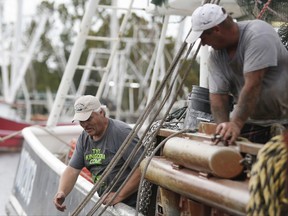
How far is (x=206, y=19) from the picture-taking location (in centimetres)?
389

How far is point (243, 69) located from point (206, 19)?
1.17 feet

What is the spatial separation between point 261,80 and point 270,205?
957mm

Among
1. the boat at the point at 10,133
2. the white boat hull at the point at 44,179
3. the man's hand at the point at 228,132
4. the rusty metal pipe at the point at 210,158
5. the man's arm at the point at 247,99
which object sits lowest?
the boat at the point at 10,133

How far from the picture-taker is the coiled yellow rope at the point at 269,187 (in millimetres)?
3031

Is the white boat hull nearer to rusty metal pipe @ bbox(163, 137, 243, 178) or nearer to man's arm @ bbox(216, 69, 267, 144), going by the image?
rusty metal pipe @ bbox(163, 137, 243, 178)

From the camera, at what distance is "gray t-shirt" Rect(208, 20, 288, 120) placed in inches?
150

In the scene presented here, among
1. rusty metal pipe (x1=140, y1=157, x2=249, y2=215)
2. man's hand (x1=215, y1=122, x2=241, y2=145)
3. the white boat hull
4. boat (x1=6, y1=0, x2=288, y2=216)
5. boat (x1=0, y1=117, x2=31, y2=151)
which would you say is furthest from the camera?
boat (x1=0, y1=117, x2=31, y2=151)

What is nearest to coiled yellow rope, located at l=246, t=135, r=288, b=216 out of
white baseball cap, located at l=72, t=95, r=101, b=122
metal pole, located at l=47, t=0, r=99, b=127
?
white baseball cap, located at l=72, t=95, r=101, b=122

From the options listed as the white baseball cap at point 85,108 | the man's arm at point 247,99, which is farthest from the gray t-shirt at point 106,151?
the man's arm at point 247,99

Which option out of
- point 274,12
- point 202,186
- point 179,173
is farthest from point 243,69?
point 274,12

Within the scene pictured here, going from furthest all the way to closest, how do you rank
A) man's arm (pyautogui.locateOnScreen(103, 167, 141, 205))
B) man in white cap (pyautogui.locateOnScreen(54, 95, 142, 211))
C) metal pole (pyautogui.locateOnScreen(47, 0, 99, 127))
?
metal pole (pyautogui.locateOnScreen(47, 0, 99, 127)) → man in white cap (pyautogui.locateOnScreen(54, 95, 142, 211)) → man's arm (pyautogui.locateOnScreen(103, 167, 141, 205))

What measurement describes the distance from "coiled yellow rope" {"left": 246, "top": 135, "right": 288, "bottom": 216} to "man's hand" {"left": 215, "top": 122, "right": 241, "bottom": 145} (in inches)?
22.2

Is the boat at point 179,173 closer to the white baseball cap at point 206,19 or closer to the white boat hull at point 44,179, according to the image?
the white boat hull at point 44,179

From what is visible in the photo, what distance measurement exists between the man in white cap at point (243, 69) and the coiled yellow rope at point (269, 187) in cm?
58
